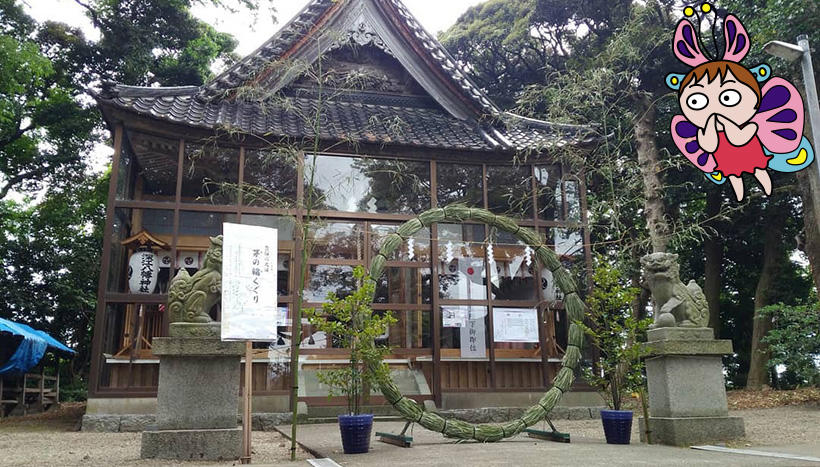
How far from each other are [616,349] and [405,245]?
504 cm

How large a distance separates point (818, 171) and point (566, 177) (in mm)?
5284

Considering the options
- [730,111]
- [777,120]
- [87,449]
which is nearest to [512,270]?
[730,111]

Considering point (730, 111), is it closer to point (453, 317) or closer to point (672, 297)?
point (672, 297)

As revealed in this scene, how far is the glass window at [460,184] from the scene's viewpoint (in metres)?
11.9

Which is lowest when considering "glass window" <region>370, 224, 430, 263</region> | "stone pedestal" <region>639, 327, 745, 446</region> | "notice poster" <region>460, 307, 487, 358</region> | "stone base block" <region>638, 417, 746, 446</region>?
"stone base block" <region>638, 417, 746, 446</region>

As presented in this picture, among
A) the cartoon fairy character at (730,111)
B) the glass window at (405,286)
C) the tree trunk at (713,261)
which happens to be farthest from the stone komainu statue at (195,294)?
the tree trunk at (713,261)

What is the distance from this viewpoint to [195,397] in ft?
20.3

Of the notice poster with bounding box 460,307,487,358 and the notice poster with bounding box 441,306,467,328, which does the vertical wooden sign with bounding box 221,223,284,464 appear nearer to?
the notice poster with bounding box 441,306,467,328

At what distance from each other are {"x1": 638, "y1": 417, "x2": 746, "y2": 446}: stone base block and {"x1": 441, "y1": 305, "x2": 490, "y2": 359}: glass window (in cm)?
433

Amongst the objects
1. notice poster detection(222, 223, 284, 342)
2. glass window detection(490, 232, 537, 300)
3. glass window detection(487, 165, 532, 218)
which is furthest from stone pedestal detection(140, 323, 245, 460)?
glass window detection(487, 165, 532, 218)

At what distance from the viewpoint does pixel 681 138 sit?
9.91 metres

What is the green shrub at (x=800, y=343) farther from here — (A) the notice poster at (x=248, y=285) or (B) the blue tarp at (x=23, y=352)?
(B) the blue tarp at (x=23, y=352)

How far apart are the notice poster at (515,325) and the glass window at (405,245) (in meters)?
1.72

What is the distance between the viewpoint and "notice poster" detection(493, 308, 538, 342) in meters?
11.2
